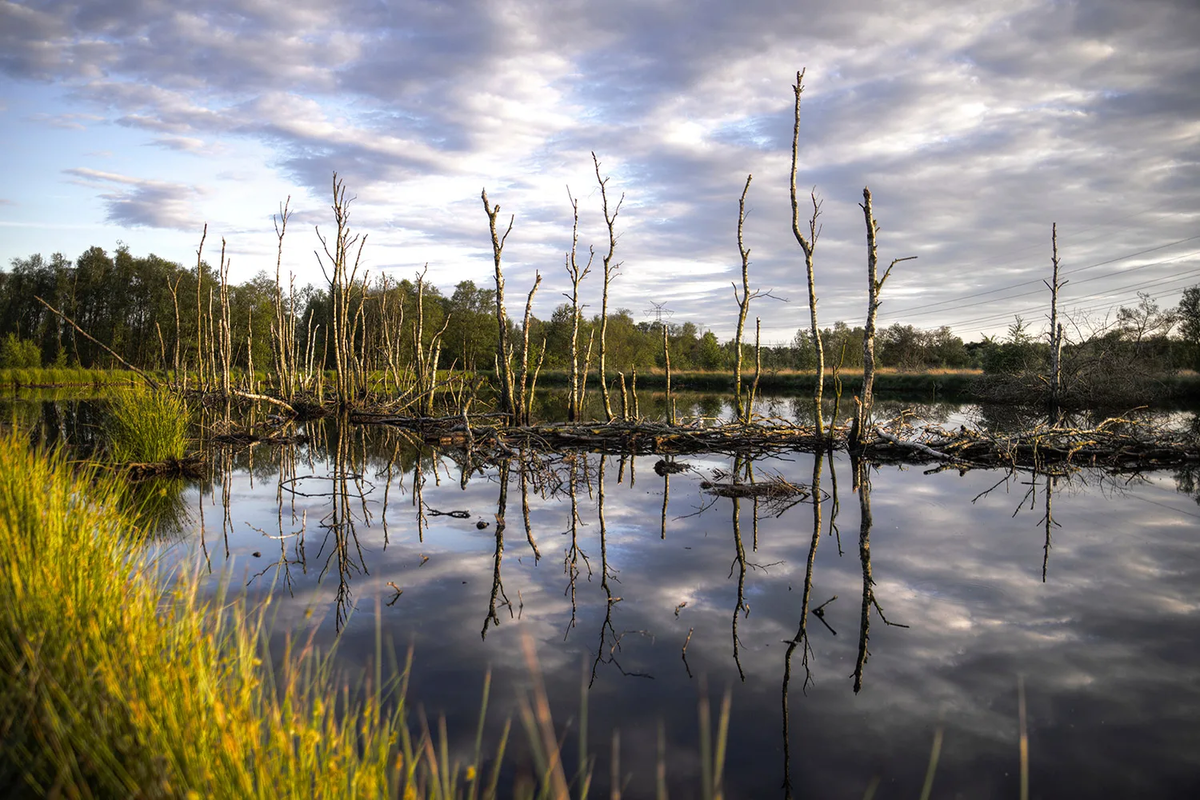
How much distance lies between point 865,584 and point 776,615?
3.58 ft

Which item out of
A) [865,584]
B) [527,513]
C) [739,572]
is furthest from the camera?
[527,513]

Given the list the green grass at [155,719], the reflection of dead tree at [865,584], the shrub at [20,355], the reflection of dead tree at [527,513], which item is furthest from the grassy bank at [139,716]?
the shrub at [20,355]

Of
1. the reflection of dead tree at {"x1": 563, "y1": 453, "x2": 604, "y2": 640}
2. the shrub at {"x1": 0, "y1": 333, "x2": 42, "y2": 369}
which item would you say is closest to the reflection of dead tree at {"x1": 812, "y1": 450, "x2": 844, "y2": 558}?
the reflection of dead tree at {"x1": 563, "y1": 453, "x2": 604, "y2": 640}

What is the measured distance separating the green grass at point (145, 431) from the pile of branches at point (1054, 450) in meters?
11.2

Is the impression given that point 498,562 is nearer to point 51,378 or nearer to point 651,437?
point 651,437

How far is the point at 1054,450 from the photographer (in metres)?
12.2

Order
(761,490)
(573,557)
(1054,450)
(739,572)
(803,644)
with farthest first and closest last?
(1054,450), (761,490), (573,557), (739,572), (803,644)

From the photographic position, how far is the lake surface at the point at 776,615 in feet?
10.0

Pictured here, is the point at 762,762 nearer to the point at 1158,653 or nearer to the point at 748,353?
the point at 1158,653

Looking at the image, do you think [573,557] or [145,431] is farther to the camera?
[145,431]

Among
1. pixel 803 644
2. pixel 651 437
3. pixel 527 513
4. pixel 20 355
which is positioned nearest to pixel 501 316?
pixel 651 437

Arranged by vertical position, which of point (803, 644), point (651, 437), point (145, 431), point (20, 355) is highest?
point (20, 355)

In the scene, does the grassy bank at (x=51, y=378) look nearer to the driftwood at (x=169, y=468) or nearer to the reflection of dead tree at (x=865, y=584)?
the driftwood at (x=169, y=468)

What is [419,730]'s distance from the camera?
311cm
